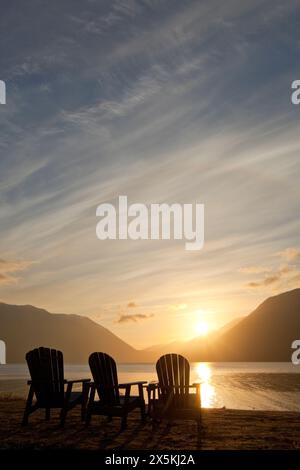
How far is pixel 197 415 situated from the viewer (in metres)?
7.21

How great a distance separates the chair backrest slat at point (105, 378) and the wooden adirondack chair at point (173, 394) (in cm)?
55

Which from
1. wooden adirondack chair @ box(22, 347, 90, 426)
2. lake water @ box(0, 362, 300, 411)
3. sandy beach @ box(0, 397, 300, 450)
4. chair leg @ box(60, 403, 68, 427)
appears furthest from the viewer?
lake water @ box(0, 362, 300, 411)

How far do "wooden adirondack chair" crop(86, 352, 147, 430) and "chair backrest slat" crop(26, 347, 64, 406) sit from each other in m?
0.56

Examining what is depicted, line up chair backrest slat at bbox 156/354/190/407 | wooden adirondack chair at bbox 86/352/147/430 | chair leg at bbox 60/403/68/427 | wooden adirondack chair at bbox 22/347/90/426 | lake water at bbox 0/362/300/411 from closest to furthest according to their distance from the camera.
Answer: wooden adirondack chair at bbox 86/352/147/430, chair leg at bbox 60/403/68/427, wooden adirondack chair at bbox 22/347/90/426, chair backrest slat at bbox 156/354/190/407, lake water at bbox 0/362/300/411

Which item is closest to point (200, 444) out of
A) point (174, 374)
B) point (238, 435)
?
point (238, 435)

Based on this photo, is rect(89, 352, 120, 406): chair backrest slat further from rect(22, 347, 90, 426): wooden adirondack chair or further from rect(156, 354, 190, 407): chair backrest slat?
rect(156, 354, 190, 407): chair backrest slat

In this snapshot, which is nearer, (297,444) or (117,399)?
(297,444)

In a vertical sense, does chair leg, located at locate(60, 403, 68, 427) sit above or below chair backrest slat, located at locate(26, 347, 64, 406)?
below

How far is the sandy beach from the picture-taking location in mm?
5785

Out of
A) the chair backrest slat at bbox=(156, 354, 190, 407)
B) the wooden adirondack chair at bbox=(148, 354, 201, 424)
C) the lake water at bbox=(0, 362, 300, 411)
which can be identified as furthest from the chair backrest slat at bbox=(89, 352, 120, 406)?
the lake water at bbox=(0, 362, 300, 411)

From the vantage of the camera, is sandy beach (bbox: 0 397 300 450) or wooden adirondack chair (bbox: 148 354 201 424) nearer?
sandy beach (bbox: 0 397 300 450)

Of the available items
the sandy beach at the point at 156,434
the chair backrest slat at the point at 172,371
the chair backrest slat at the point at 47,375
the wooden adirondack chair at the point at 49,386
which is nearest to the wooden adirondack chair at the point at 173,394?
the chair backrest slat at the point at 172,371
